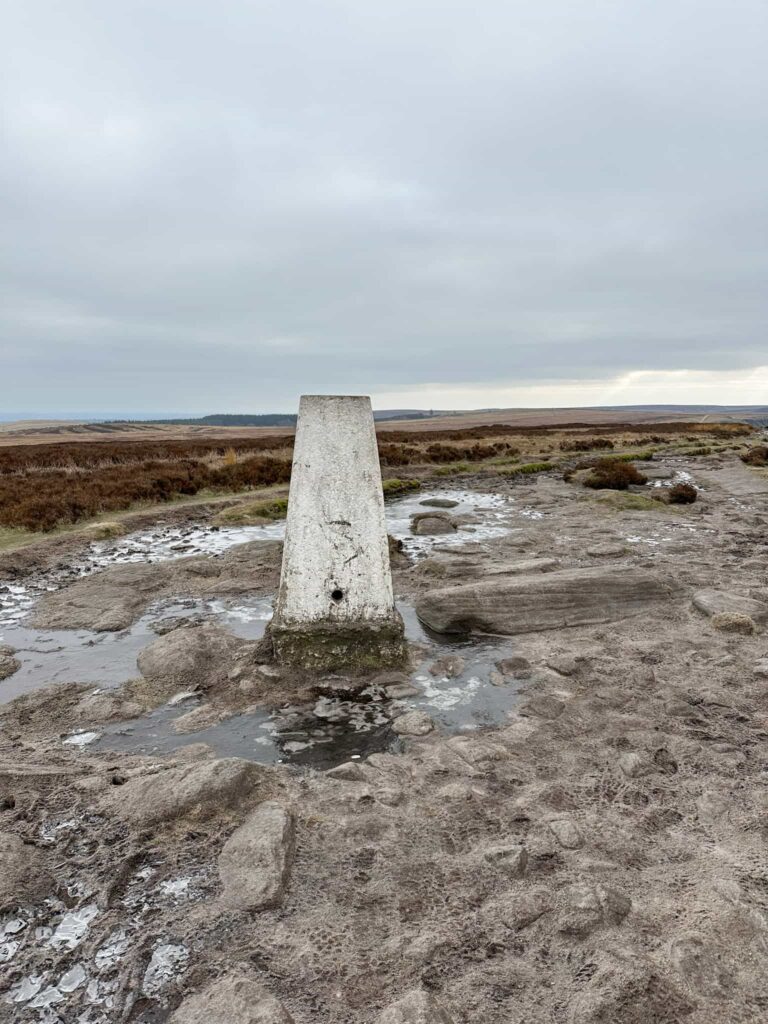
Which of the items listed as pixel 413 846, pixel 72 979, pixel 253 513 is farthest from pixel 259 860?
pixel 253 513

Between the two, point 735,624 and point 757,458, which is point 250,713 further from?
point 757,458

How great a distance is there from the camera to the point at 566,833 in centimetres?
400

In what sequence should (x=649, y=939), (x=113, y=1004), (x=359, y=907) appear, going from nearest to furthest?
(x=113, y=1004)
(x=649, y=939)
(x=359, y=907)

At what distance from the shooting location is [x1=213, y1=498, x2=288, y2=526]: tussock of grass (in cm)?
1659

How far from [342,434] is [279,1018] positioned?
17.4 feet

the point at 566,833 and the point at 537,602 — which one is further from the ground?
the point at 537,602

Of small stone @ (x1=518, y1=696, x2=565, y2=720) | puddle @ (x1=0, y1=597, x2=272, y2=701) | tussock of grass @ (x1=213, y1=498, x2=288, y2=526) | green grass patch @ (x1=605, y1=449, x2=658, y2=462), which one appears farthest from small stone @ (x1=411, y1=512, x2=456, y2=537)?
green grass patch @ (x1=605, y1=449, x2=658, y2=462)

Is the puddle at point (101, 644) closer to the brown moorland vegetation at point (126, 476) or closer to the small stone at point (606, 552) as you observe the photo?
the small stone at point (606, 552)

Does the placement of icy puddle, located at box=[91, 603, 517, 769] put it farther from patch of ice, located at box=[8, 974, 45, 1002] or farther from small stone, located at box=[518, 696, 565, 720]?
patch of ice, located at box=[8, 974, 45, 1002]

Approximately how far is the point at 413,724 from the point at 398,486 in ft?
57.5

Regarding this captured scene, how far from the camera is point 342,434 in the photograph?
23.0ft

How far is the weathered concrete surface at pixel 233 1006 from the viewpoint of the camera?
2686 millimetres

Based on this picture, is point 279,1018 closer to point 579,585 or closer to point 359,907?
point 359,907

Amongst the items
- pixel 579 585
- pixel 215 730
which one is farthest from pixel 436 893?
pixel 579 585
